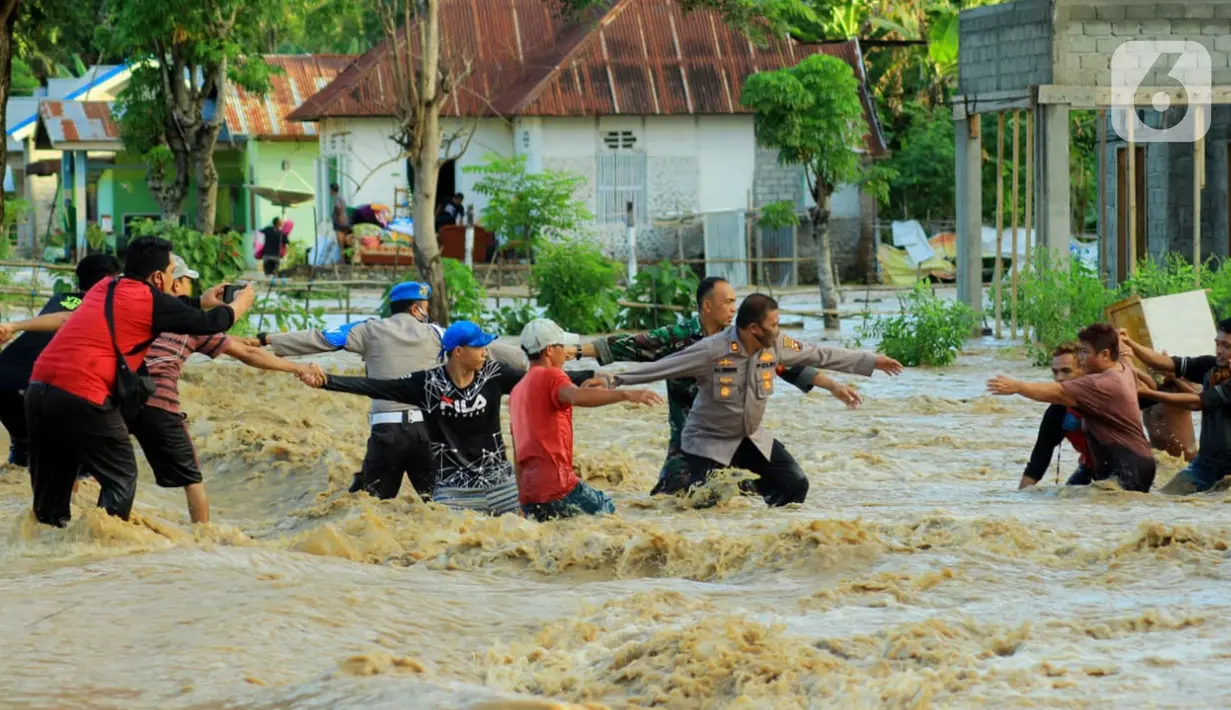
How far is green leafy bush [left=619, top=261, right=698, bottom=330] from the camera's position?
69.1 feet

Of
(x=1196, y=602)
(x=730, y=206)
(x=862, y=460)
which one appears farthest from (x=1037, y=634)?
(x=730, y=206)

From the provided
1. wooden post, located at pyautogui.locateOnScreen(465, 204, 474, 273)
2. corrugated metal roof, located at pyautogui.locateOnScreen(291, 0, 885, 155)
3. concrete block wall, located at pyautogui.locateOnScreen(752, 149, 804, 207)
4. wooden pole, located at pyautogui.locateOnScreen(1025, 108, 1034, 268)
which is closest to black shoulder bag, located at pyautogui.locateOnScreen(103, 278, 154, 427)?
wooden pole, located at pyautogui.locateOnScreen(1025, 108, 1034, 268)

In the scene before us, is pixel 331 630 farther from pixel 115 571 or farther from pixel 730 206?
pixel 730 206

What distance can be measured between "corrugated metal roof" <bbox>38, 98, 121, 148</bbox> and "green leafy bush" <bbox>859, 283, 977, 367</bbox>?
989 inches

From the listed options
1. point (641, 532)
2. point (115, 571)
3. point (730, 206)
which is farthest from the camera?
point (730, 206)

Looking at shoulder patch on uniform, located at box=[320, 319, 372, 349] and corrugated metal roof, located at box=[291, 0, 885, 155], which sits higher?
corrugated metal roof, located at box=[291, 0, 885, 155]

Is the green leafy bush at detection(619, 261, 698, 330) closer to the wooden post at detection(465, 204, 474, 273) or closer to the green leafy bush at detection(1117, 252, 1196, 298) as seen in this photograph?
the green leafy bush at detection(1117, 252, 1196, 298)

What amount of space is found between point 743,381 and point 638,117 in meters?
23.9

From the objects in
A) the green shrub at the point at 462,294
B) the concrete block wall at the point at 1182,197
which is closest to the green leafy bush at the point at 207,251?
the green shrub at the point at 462,294

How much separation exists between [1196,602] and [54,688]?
13.8 ft

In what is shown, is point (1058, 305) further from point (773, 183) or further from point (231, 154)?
point (231, 154)

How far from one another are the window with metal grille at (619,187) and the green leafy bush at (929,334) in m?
14.9

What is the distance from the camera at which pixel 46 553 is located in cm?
788

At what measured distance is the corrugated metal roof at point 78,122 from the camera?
1519 inches
